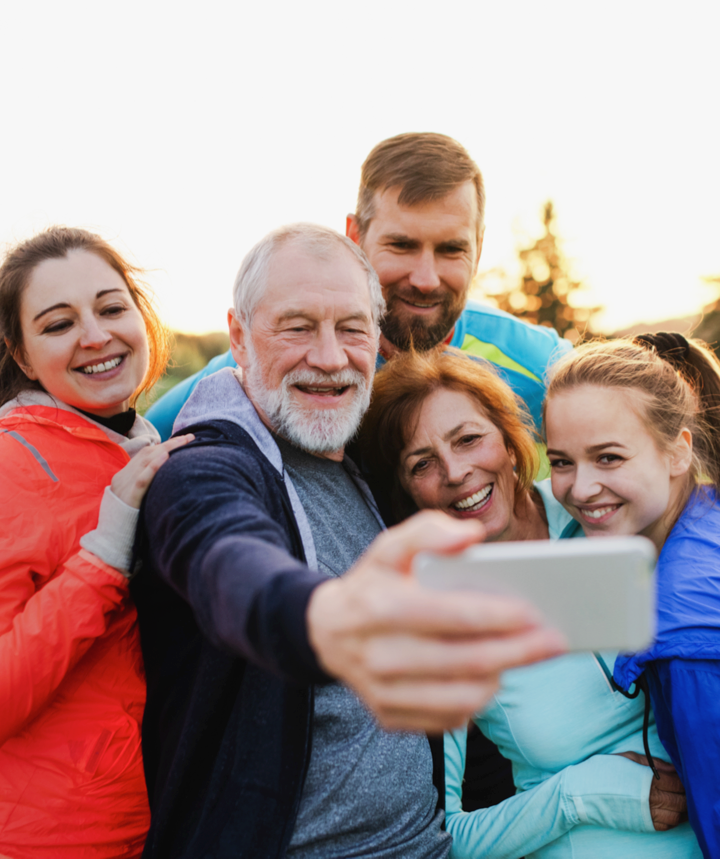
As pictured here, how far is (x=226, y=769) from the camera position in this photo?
170cm

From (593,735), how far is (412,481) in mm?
1083

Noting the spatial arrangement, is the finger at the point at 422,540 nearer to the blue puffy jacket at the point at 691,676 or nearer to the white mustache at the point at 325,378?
the blue puffy jacket at the point at 691,676

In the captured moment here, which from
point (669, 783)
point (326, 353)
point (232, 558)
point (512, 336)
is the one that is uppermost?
point (326, 353)

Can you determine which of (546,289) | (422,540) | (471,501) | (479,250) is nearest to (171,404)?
(471,501)

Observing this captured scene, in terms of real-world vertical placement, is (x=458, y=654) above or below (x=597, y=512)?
above

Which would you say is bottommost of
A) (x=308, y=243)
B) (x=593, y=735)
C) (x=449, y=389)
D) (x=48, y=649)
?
(x=593, y=735)

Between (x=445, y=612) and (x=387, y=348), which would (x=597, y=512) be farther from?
(x=445, y=612)

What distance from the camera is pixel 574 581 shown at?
774 mm

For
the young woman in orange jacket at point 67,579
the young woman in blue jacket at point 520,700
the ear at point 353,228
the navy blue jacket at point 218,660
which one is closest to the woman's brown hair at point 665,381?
the young woman in blue jacket at point 520,700

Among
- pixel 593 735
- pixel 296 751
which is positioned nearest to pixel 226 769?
pixel 296 751

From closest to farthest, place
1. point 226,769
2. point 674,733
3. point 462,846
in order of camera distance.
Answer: point 226,769
point 674,733
point 462,846

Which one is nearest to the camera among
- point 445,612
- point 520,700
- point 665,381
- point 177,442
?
point 445,612

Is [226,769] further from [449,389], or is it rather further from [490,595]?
[449,389]

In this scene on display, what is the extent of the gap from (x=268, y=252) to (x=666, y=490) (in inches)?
63.4
